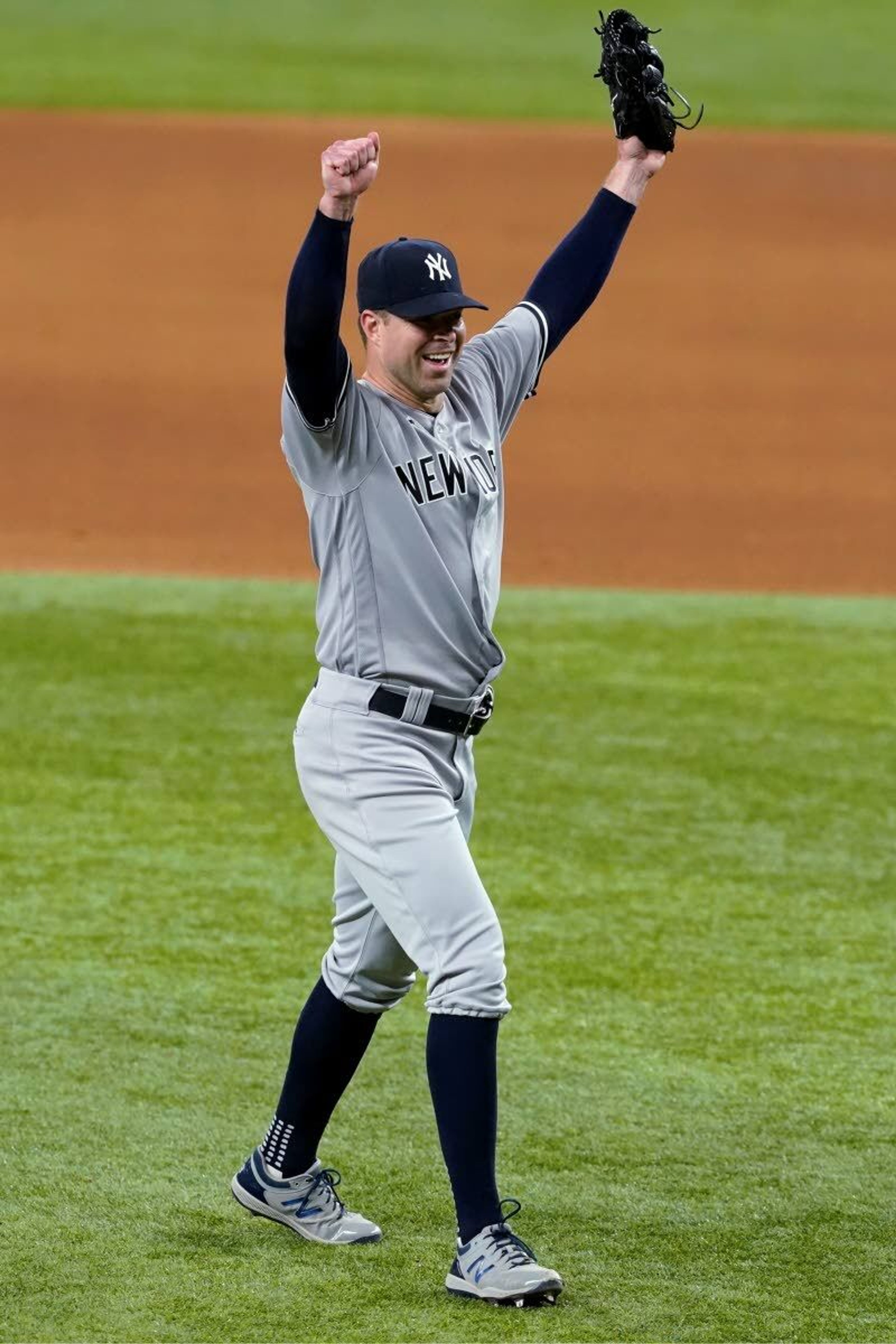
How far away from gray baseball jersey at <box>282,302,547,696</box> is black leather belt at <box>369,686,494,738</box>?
29 mm

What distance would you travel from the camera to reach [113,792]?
700cm

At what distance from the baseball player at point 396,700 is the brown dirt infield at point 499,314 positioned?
8371mm

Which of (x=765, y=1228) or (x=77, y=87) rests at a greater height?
(x=77, y=87)

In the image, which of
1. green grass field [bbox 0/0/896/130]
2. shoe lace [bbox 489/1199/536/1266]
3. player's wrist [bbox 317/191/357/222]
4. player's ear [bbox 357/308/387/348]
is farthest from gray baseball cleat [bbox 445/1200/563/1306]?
green grass field [bbox 0/0/896/130]

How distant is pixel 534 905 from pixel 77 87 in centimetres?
2052

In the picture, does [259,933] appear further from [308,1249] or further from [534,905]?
[308,1249]

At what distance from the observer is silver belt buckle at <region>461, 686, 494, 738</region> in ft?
12.3

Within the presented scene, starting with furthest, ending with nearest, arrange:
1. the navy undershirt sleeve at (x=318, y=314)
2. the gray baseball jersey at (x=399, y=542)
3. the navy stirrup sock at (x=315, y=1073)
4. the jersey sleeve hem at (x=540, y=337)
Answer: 1. the jersey sleeve hem at (x=540, y=337)
2. the navy stirrup sock at (x=315, y=1073)
3. the gray baseball jersey at (x=399, y=542)
4. the navy undershirt sleeve at (x=318, y=314)

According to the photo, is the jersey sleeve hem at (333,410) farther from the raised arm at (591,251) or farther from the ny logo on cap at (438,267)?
the raised arm at (591,251)

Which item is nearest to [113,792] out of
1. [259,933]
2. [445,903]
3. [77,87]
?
[259,933]

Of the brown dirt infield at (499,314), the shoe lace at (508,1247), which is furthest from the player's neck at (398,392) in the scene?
the brown dirt infield at (499,314)

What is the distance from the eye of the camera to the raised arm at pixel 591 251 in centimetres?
425

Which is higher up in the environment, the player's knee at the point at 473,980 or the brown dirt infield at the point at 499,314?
the brown dirt infield at the point at 499,314

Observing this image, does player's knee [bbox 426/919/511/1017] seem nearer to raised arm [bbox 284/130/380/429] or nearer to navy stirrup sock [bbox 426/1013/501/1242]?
navy stirrup sock [bbox 426/1013/501/1242]
